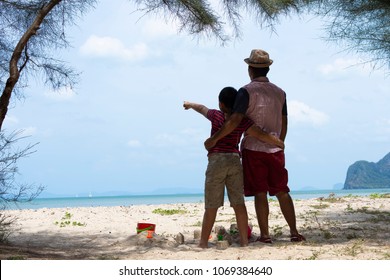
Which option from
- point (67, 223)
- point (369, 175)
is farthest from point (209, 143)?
point (369, 175)

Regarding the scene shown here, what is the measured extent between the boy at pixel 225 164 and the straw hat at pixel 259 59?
408 mm

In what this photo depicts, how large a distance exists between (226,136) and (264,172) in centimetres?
57

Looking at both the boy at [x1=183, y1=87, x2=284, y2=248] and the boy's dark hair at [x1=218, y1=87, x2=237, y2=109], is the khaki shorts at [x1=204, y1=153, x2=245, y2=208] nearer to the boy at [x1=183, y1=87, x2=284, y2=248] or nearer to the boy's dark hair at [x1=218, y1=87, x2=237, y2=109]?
the boy at [x1=183, y1=87, x2=284, y2=248]

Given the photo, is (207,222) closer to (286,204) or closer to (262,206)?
(262,206)

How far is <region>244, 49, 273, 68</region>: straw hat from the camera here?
575 cm

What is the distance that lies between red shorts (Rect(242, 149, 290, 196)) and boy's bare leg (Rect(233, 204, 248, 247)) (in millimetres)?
253

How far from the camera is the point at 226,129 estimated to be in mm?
5316

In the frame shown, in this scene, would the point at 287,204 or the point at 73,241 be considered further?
the point at 73,241

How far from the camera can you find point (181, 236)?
634 centimetres

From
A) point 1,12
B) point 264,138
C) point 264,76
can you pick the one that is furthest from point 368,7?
point 1,12

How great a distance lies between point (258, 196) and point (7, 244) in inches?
118

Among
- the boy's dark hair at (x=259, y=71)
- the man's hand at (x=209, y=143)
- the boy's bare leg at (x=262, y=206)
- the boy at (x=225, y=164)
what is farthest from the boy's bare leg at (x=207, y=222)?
the boy's dark hair at (x=259, y=71)

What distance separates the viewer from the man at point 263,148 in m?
5.66

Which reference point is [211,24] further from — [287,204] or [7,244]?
[7,244]
